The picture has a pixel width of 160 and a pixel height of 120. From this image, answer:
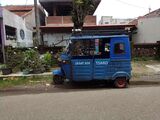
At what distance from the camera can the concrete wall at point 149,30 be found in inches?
1179

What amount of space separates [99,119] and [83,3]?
15014 millimetres

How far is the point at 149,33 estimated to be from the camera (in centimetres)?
3016

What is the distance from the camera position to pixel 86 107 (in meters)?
8.80

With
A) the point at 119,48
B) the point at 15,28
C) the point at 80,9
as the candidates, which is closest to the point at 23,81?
the point at 119,48

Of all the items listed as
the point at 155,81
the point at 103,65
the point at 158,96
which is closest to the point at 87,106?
the point at 158,96

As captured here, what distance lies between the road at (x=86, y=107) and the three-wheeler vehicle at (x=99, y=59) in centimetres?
231

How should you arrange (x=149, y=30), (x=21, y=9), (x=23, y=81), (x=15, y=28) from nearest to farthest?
(x=23, y=81)
(x=15, y=28)
(x=149, y=30)
(x=21, y=9)

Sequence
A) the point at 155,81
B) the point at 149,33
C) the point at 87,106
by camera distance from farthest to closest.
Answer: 1. the point at 149,33
2. the point at 155,81
3. the point at 87,106

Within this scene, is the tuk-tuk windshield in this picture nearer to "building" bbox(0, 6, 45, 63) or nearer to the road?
the road

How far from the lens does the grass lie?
14.9m

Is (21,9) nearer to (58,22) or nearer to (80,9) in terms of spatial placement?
(58,22)

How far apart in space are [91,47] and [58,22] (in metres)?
21.7

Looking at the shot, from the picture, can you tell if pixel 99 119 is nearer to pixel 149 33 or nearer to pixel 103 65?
pixel 103 65

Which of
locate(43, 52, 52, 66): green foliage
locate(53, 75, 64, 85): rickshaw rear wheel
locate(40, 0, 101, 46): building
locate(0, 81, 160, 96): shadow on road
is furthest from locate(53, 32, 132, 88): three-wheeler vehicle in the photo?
locate(40, 0, 101, 46): building
